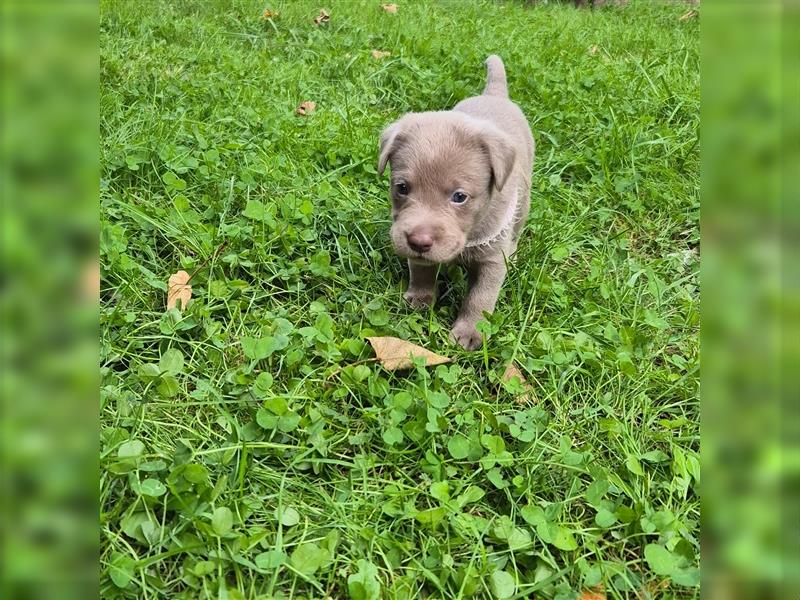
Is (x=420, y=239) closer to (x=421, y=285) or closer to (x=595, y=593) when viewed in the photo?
(x=421, y=285)

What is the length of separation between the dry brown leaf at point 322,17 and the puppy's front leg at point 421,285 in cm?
431

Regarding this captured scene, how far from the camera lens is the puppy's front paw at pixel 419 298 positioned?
2895 millimetres

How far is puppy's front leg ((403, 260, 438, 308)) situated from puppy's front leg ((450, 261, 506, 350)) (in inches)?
6.8

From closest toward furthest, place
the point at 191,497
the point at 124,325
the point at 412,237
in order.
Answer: the point at 191,497 < the point at 124,325 < the point at 412,237

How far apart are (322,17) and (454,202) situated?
4.57 meters

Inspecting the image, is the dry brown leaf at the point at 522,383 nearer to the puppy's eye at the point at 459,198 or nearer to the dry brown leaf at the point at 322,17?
the puppy's eye at the point at 459,198

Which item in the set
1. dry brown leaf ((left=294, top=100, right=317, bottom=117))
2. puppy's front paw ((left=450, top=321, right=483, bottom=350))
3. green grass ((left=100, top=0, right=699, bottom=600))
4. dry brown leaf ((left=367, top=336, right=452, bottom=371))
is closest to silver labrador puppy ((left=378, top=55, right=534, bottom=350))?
puppy's front paw ((left=450, top=321, right=483, bottom=350))

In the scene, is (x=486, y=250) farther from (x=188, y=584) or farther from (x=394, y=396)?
(x=188, y=584)

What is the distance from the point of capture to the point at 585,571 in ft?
5.69

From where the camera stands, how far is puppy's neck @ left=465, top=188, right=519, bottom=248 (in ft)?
9.28

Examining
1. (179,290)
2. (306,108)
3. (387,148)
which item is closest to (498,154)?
(387,148)

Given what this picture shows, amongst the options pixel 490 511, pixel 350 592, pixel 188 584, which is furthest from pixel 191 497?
pixel 490 511
